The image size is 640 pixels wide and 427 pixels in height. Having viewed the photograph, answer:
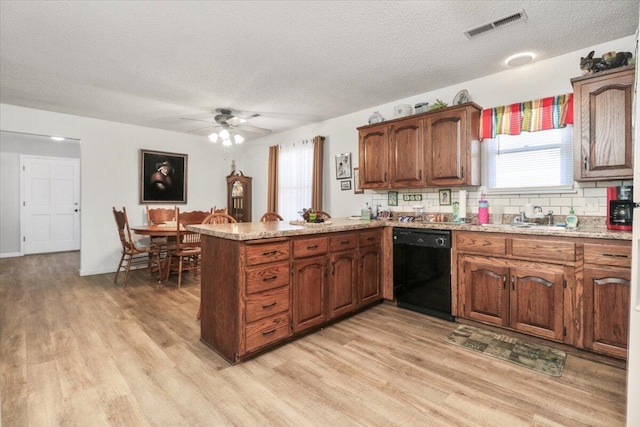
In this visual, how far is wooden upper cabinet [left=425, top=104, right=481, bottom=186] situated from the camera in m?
3.04

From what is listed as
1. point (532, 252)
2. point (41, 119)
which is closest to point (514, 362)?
point (532, 252)

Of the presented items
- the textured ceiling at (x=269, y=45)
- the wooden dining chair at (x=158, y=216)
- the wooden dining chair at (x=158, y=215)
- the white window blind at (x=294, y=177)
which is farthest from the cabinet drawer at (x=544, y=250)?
the wooden dining chair at (x=158, y=215)

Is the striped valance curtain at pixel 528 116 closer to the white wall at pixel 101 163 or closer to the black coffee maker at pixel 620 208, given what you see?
the black coffee maker at pixel 620 208

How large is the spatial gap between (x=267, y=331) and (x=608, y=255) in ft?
8.00

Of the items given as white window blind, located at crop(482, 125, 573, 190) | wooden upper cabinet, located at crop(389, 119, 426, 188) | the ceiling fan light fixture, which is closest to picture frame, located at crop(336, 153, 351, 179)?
wooden upper cabinet, located at crop(389, 119, 426, 188)

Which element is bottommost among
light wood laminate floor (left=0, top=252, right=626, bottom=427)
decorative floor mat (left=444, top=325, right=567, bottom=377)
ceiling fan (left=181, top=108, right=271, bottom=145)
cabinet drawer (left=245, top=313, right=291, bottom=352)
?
light wood laminate floor (left=0, top=252, right=626, bottom=427)

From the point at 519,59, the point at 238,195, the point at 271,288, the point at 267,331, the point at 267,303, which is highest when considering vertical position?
the point at 519,59

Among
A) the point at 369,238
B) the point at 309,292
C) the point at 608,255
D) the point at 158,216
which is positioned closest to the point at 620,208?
the point at 608,255

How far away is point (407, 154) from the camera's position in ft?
11.3

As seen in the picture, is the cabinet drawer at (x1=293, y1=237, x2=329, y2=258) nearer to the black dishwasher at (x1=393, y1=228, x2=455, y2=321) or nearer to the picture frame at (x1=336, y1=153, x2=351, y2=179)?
the black dishwasher at (x1=393, y1=228, x2=455, y2=321)

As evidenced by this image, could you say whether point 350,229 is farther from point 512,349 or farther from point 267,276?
point 512,349

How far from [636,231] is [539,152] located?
5.76 ft

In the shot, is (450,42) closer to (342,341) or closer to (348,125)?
(348,125)

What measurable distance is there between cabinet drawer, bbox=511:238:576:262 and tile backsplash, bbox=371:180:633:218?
629 mm
